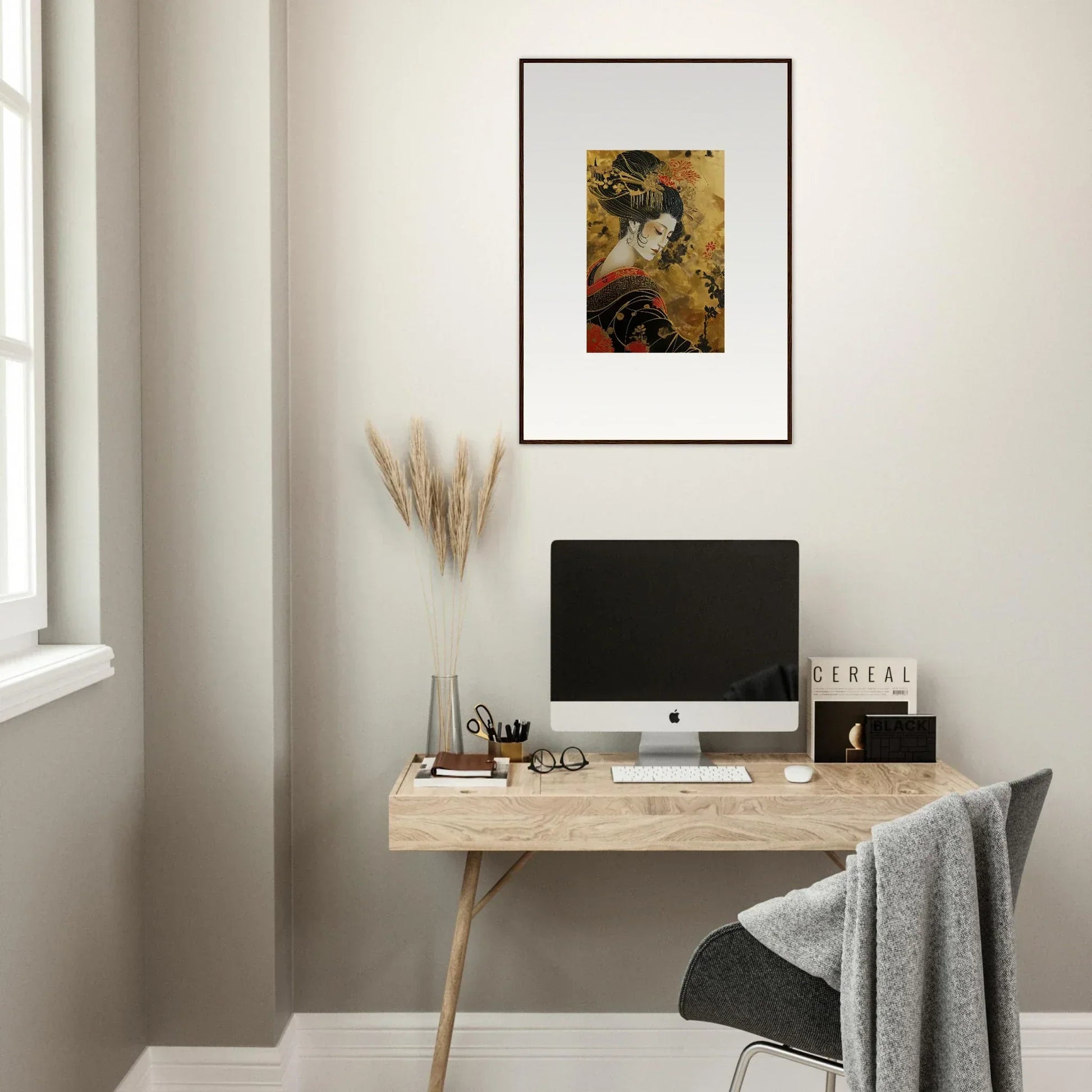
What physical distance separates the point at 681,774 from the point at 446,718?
1.74 feet

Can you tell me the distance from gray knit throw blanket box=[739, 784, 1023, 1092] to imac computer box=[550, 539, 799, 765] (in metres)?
0.67

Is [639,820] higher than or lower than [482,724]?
lower

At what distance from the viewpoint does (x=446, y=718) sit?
86.1 inches

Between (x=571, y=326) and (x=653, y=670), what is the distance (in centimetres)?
82

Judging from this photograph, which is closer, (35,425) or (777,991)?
(777,991)

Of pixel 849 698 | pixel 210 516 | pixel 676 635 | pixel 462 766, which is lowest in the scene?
pixel 462 766

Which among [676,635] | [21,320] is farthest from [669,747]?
[21,320]

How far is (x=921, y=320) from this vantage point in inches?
90.4

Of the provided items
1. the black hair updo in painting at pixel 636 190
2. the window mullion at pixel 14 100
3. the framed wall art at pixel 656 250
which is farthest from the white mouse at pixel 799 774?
the window mullion at pixel 14 100

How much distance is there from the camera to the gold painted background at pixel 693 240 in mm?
2281

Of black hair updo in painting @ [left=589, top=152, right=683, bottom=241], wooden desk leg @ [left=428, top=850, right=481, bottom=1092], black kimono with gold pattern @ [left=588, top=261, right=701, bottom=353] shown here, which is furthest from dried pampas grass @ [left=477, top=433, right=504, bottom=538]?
wooden desk leg @ [left=428, top=850, right=481, bottom=1092]

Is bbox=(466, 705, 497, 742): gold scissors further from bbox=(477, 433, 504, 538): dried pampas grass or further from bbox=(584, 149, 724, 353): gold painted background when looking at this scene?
bbox=(584, 149, 724, 353): gold painted background

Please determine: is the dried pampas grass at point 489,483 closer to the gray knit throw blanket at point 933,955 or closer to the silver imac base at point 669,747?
the silver imac base at point 669,747

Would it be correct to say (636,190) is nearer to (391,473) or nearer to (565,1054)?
(391,473)
